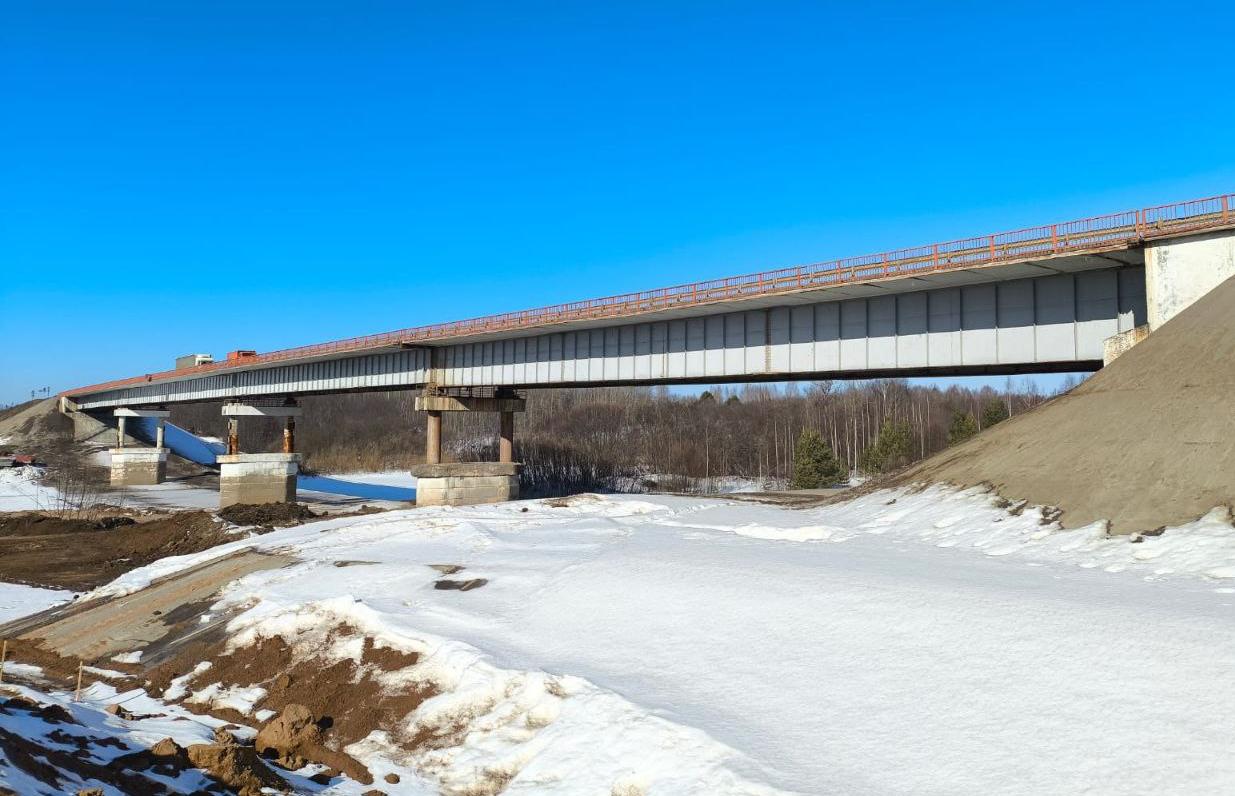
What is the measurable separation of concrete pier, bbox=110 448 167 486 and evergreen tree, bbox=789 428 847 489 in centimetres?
5896

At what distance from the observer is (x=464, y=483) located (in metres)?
39.4

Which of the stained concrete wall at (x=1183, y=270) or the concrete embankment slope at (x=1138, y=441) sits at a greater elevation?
the stained concrete wall at (x=1183, y=270)

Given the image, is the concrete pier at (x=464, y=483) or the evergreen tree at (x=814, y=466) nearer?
the concrete pier at (x=464, y=483)

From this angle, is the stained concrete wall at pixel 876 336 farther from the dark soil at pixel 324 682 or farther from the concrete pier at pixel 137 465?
the concrete pier at pixel 137 465

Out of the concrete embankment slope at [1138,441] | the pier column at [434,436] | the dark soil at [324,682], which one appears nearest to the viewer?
the dark soil at [324,682]

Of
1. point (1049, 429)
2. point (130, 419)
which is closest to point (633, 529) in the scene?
point (1049, 429)

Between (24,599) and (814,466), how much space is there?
46.4 metres

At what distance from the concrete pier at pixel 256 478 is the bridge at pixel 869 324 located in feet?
39.5

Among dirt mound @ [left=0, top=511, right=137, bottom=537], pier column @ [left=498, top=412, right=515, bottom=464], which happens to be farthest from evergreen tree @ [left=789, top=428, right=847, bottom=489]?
dirt mound @ [left=0, top=511, right=137, bottom=537]

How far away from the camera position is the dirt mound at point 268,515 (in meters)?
34.0

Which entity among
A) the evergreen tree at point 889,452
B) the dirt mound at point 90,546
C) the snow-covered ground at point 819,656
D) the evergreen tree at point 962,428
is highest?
the evergreen tree at point 962,428

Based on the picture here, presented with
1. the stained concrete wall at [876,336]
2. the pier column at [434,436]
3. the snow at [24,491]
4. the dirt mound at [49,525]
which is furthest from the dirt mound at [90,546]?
the stained concrete wall at [876,336]

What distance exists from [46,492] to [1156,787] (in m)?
72.6

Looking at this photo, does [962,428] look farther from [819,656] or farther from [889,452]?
[819,656]
